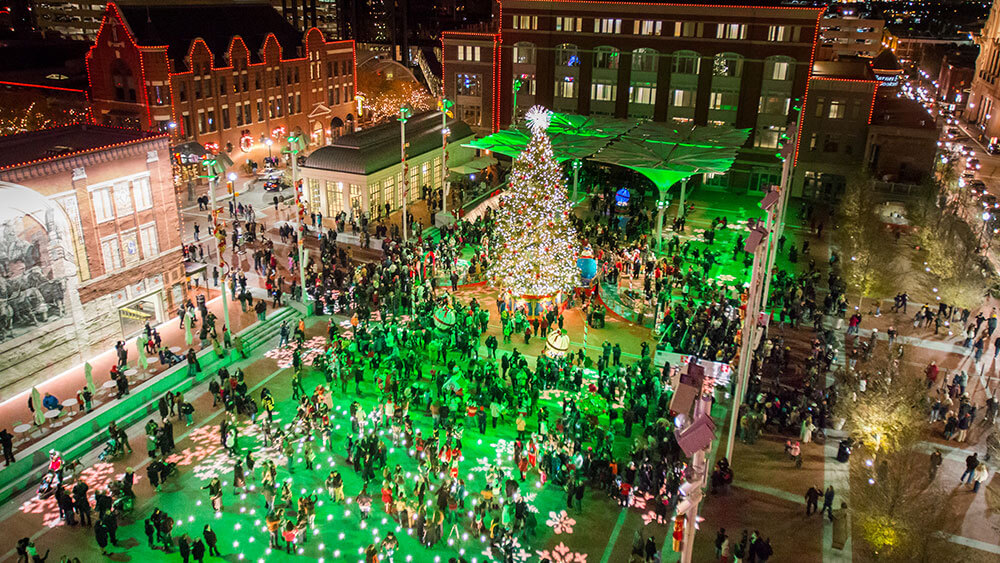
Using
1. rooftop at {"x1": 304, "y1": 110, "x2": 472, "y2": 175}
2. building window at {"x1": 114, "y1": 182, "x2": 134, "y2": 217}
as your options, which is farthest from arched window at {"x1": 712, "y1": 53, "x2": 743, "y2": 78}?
building window at {"x1": 114, "y1": 182, "x2": 134, "y2": 217}

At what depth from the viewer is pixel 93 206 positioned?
27031 millimetres

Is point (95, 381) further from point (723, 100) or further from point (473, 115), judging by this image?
point (723, 100)

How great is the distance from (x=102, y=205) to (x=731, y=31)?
4466 cm

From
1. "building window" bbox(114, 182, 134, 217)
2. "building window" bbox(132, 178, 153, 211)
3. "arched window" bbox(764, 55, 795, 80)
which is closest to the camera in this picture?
"building window" bbox(114, 182, 134, 217)

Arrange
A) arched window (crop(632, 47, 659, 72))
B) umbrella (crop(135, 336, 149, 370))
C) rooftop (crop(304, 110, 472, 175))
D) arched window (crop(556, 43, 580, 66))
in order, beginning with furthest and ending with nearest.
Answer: arched window (crop(556, 43, 580, 66)) → arched window (crop(632, 47, 659, 72)) → rooftop (crop(304, 110, 472, 175)) → umbrella (crop(135, 336, 149, 370))

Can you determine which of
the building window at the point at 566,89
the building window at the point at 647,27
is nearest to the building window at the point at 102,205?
the building window at the point at 566,89

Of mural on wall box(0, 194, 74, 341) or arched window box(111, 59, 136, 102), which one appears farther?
arched window box(111, 59, 136, 102)

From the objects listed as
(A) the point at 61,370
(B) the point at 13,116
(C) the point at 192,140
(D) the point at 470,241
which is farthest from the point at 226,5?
(A) the point at 61,370

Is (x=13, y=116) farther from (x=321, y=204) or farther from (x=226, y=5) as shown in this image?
(x=321, y=204)

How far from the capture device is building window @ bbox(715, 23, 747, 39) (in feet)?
175

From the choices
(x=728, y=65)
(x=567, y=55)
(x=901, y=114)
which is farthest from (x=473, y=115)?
(x=901, y=114)

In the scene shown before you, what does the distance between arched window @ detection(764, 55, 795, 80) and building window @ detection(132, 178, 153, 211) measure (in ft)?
142

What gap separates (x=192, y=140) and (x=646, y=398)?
4234cm

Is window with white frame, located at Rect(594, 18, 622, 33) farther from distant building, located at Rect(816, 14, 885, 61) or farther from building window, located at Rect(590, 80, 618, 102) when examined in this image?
distant building, located at Rect(816, 14, 885, 61)
